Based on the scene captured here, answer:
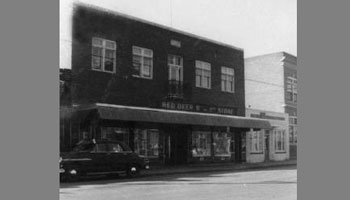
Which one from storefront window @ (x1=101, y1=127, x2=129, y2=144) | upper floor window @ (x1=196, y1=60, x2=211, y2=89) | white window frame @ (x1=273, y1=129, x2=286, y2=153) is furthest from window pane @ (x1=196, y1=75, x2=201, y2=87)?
white window frame @ (x1=273, y1=129, x2=286, y2=153)

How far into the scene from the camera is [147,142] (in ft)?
24.7

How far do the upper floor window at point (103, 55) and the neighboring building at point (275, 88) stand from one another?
2.59m

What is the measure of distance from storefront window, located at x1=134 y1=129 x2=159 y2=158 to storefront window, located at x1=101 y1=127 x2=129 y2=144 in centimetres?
17

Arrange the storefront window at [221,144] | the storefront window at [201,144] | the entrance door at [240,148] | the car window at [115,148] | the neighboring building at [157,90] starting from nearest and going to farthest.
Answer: the neighboring building at [157,90] < the car window at [115,148] < the storefront window at [201,144] < the storefront window at [221,144] < the entrance door at [240,148]

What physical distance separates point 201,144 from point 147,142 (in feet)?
3.47

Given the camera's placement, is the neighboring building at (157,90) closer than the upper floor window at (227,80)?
Yes

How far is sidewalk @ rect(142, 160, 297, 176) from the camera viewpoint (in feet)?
25.0

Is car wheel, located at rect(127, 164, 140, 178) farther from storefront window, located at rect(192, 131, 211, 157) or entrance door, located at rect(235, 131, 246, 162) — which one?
entrance door, located at rect(235, 131, 246, 162)

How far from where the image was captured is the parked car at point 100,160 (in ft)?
23.2

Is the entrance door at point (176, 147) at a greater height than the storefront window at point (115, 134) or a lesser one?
lesser

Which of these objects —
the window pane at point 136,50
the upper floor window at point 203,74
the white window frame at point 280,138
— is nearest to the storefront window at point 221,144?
the upper floor window at point 203,74

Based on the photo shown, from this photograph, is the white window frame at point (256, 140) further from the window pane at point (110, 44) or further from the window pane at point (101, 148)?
the window pane at point (110, 44)

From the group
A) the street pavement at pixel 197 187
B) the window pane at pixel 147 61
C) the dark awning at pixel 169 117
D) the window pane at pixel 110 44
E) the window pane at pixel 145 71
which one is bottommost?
the street pavement at pixel 197 187

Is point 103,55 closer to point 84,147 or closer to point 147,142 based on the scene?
point 84,147
